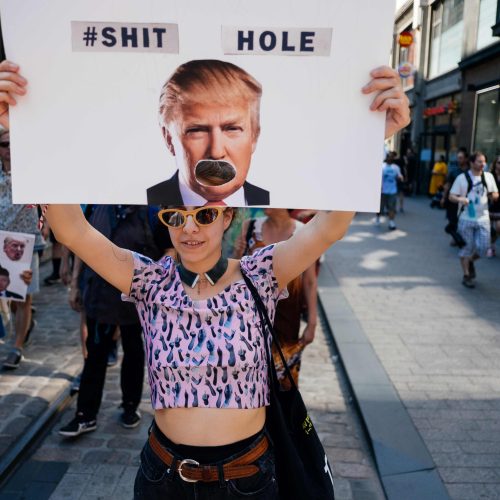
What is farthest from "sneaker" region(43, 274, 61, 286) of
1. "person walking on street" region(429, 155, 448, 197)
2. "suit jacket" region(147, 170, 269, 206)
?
"person walking on street" region(429, 155, 448, 197)

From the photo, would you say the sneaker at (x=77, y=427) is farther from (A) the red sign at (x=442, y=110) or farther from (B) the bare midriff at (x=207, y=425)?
(A) the red sign at (x=442, y=110)

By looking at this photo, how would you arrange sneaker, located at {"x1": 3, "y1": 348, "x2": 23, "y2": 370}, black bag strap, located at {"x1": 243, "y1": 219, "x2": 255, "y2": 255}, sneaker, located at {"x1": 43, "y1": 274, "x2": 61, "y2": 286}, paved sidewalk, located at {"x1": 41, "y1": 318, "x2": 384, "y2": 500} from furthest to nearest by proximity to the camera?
1. sneaker, located at {"x1": 43, "y1": 274, "x2": 61, "y2": 286}
2. sneaker, located at {"x1": 3, "y1": 348, "x2": 23, "y2": 370}
3. black bag strap, located at {"x1": 243, "y1": 219, "x2": 255, "y2": 255}
4. paved sidewalk, located at {"x1": 41, "y1": 318, "x2": 384, "y2": 500}

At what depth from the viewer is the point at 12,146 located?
159cm

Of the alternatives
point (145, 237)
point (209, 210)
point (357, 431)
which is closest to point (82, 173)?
point (209, 210)

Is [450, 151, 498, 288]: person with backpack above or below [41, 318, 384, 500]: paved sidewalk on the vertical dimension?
above

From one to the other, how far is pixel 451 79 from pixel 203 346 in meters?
20.1

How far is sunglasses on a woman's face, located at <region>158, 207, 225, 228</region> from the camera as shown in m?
1.82

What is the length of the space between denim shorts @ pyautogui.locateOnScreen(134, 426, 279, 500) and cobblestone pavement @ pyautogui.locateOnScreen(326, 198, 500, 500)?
5.99 ft

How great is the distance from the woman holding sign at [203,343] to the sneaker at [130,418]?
2.16m

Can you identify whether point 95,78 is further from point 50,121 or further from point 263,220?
point 263,220

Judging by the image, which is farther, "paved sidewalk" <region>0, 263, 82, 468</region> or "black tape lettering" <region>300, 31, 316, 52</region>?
"paved sidewalk" <region>0, 263, 82, 468</region>

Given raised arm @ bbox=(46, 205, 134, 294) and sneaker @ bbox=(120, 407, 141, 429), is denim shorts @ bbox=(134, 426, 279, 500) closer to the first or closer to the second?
raised arm @ bbox=(46, 205, 134, 294)

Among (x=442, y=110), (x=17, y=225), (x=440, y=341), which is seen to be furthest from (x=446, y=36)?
(x=17, y=225)

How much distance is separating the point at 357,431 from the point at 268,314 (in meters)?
2.52
